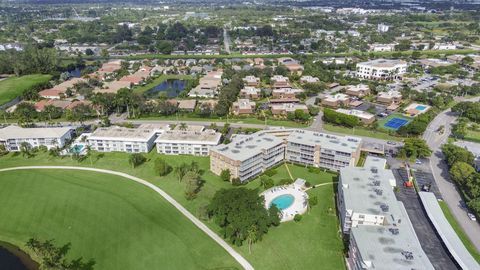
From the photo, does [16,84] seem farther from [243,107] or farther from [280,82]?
[280,82]

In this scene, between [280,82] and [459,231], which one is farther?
[280,82]

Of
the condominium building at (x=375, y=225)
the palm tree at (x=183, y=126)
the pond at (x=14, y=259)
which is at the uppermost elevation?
the condominium building at (x=375, y=225)

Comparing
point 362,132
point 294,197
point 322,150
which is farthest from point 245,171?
point 362,132

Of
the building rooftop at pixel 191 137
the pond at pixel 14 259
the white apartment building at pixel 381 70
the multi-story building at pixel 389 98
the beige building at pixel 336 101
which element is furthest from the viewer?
the white apartment building at pixel 381 70

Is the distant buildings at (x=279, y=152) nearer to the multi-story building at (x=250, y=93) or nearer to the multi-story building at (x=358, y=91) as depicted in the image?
the multi-story building at (x=250, y=93)

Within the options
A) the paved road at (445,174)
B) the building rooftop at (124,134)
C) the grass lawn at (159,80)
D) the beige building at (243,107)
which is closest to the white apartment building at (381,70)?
the paved road at (445,174)

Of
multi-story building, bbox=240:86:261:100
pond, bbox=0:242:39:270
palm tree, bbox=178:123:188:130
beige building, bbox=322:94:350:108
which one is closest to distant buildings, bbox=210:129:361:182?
palm tree, bbox=178:123:188:130

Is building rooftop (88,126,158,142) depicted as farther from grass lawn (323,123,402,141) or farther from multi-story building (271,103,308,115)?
grass lawn (323,123,402,141)
